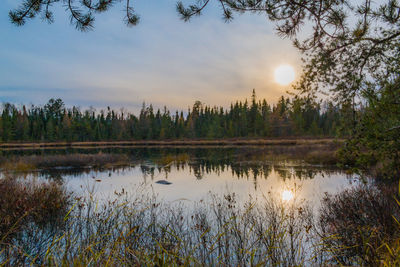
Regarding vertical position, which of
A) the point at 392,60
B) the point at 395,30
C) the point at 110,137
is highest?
the point at 395,30

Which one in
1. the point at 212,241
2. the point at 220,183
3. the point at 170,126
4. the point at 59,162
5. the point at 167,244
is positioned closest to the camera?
the point at 167,244

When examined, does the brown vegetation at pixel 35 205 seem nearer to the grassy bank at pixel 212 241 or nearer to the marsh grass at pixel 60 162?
the grassy bank at pixel 212 241

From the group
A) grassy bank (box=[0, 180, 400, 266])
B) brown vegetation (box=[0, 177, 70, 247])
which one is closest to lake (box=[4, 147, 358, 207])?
brown vegetation (box=[0, 177, 70, 247])

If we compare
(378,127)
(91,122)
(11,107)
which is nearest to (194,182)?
(378,127)

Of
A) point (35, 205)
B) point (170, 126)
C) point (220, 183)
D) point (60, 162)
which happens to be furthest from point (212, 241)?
point (170, 126)

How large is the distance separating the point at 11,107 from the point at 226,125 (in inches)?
2831

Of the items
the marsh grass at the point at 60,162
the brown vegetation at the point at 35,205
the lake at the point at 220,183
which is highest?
the brown vegetation at the point at 35,205

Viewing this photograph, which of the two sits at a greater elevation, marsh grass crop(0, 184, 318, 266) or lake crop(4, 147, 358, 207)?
marsh grass crop(0, 184, 318, 266)

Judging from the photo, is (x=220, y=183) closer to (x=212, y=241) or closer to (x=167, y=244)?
(x=212, y=241)

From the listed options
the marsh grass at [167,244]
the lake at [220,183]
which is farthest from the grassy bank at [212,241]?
the lake at [220,183]

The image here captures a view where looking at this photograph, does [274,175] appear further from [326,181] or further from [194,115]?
[194,115]

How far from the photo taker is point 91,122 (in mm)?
95000

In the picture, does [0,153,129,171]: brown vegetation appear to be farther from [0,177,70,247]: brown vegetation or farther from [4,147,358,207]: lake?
[0,177,70,247]: brown vegetation

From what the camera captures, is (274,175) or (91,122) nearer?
(274,175)
